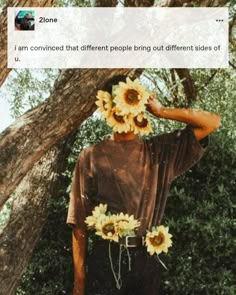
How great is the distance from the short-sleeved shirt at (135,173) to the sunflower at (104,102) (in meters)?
0.10

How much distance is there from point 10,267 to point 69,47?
78cm

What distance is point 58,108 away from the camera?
6.98 ft

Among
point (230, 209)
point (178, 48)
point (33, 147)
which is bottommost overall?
point (230, 209)

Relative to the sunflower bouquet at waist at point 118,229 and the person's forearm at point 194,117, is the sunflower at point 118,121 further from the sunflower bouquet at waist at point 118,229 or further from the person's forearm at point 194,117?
the sunflower bouquet at waist at point 118,229

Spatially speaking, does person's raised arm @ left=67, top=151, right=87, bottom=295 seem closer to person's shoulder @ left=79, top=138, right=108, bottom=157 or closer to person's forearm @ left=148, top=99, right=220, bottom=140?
person's shoulder @ left=79, top=138, right=108, bottom=157

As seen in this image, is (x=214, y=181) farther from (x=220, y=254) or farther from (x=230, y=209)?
(x=220, y=254)

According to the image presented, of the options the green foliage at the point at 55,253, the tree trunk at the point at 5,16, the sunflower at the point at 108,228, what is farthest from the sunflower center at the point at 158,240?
the tree trunk at the point at 5,16

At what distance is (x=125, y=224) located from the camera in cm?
190

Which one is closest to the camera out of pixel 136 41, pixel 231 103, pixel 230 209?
pixel 136 41

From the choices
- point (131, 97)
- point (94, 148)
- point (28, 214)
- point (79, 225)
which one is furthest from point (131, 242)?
point (28, 214)

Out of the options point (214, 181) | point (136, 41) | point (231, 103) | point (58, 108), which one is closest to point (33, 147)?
point (58, 108)

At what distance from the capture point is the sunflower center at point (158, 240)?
1.96 m

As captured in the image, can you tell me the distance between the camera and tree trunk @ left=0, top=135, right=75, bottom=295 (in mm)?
2281

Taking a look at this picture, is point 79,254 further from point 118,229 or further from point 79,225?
point 118,229
